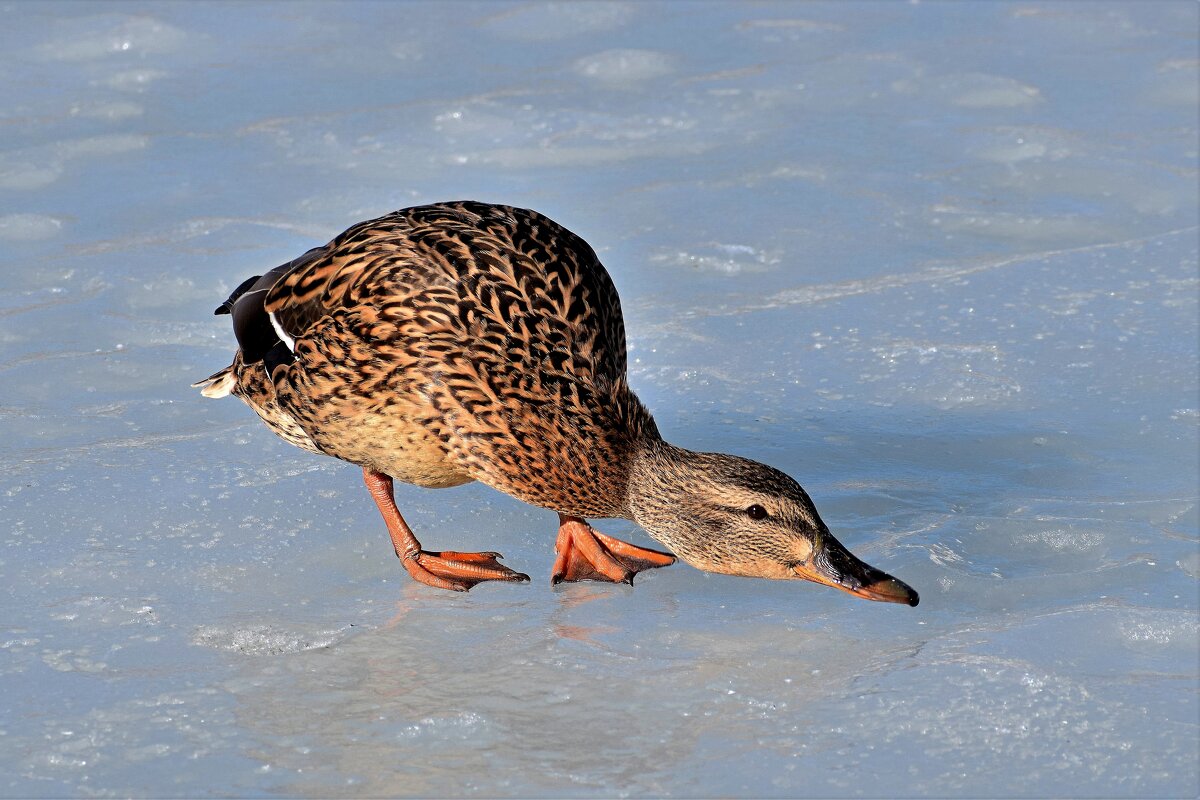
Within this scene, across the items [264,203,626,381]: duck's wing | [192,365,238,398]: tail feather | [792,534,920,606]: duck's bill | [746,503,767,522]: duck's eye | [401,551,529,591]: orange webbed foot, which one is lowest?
[401,551,529,591]: orange webbed foot

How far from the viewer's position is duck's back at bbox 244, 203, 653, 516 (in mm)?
3965

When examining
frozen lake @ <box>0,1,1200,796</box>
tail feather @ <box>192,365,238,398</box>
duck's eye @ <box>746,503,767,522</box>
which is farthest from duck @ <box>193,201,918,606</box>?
tail feather @ <box>192,365,238,398</box>

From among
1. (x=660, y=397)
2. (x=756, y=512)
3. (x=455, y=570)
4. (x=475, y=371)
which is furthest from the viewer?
(x=660, y=397)

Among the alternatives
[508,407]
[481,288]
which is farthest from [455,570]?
[481,288]

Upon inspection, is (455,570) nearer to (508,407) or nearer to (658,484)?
(508,407)

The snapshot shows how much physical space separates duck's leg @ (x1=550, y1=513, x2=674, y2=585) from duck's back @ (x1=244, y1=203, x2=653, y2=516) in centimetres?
18

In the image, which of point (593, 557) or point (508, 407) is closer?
point (508, 407)

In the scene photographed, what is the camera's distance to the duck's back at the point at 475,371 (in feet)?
13.0

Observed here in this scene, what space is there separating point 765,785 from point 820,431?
1924 mm

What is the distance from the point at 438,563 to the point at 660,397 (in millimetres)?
1301

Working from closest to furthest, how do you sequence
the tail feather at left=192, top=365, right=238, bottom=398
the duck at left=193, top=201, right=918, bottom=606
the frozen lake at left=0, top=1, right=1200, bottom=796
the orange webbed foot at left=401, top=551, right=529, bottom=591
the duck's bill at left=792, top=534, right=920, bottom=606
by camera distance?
the frozen lake at left=0, top=1, right=1200, bottom=796 → the duck's bill at left=792, top=534, right=920, bottom=606 → the duck at left=193, top=201, right=918, bottom=606 → the orange webbed foot at left=401, top=551, right=529, bottom=591 → the tail feather at left=192, top=365, right=238, bottom=398

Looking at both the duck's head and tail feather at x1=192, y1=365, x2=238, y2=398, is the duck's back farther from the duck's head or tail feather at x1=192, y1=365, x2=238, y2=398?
tail feather at x1=192, y1=365, x2=238, y2=398

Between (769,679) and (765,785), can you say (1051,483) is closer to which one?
(769,679)

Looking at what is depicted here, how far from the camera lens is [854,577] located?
3678mm
